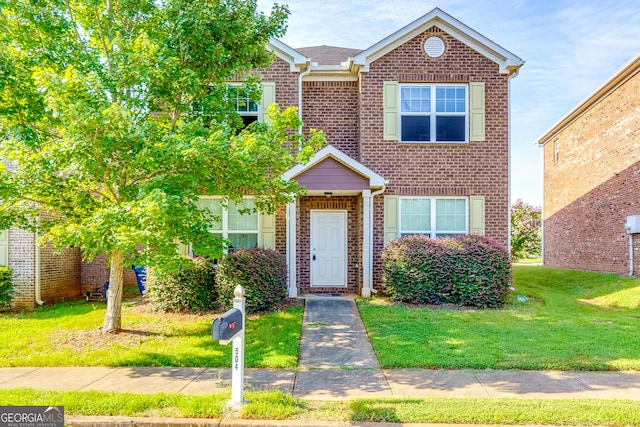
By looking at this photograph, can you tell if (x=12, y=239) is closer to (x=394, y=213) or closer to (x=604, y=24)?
(x=394, y=213)

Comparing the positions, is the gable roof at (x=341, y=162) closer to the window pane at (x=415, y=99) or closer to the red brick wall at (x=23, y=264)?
the window pane at (x=415, y=99)

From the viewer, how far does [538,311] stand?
9.51 meters

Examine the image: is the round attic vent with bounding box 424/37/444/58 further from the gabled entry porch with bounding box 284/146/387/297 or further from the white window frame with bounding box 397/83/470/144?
the gabled entry porch with bounding box 284/146/387/297

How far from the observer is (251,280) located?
8.99 metres

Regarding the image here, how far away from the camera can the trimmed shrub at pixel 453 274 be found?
985 cm

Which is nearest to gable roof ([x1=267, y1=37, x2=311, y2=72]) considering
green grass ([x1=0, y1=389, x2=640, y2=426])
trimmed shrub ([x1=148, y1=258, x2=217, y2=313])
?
trimmed shrub ([x1=148, y1=258, x2=217, y2=313])

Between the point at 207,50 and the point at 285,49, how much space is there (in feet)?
14.8

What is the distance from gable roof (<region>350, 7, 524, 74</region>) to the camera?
11.3 meters

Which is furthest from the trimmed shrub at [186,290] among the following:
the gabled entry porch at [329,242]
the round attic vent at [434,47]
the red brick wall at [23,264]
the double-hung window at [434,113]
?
the round attic vent at [434,47]

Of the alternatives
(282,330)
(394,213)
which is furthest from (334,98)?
(282,330)

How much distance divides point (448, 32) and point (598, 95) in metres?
8.48

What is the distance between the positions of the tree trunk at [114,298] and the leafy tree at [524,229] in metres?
17.3

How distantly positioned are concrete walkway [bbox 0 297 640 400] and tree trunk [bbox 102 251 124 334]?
167 cm

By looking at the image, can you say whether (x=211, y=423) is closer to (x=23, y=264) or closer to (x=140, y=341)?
(x=140, y=341)
